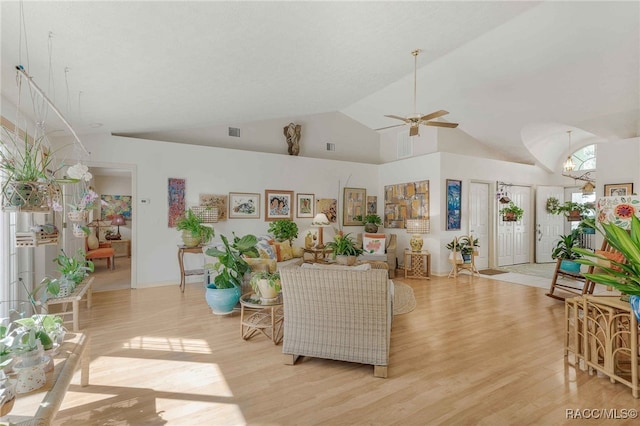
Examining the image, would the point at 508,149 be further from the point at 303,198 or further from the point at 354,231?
the point at 303,198

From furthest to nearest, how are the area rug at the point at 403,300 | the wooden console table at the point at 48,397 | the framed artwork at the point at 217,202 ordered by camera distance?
1. the framed artwork at the point at 217,202
2. the area rug at the point at 403,300
3. the wooden console table at the point at 48,397

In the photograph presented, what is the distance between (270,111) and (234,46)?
9.64 ft

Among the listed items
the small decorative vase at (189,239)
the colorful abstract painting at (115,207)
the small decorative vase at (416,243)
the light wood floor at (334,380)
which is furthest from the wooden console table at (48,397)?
the colorful abstract painting at (115,207)

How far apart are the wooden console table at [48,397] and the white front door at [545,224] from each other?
32.3 feet

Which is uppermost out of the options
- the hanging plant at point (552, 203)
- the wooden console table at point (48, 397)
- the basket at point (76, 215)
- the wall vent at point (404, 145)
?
the wall vent at point (404, 145)

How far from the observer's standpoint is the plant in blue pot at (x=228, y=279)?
13.6 feet

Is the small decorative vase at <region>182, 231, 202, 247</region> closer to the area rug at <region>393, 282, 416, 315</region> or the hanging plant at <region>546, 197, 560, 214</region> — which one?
the area rug at <region>393, 282, 416, 315</region>

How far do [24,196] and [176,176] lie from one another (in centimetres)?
466

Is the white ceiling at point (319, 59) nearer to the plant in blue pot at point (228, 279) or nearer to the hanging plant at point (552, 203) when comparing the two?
the plant in blue pot at point (228, 279)

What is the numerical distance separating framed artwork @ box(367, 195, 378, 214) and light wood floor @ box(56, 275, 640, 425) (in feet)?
15.0

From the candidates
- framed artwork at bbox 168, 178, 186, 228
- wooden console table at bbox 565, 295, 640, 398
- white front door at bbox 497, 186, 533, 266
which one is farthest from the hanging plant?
framed artwork at bbox 168, 178, 186, 228

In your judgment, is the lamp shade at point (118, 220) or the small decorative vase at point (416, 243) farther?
the lamp shade at point (118, 220)

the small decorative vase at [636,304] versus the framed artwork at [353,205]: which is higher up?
the framed artwork at [353,205]

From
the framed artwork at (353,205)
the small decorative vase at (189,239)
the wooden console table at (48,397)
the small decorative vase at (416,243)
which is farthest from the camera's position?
the framed artwork at (353,205)
